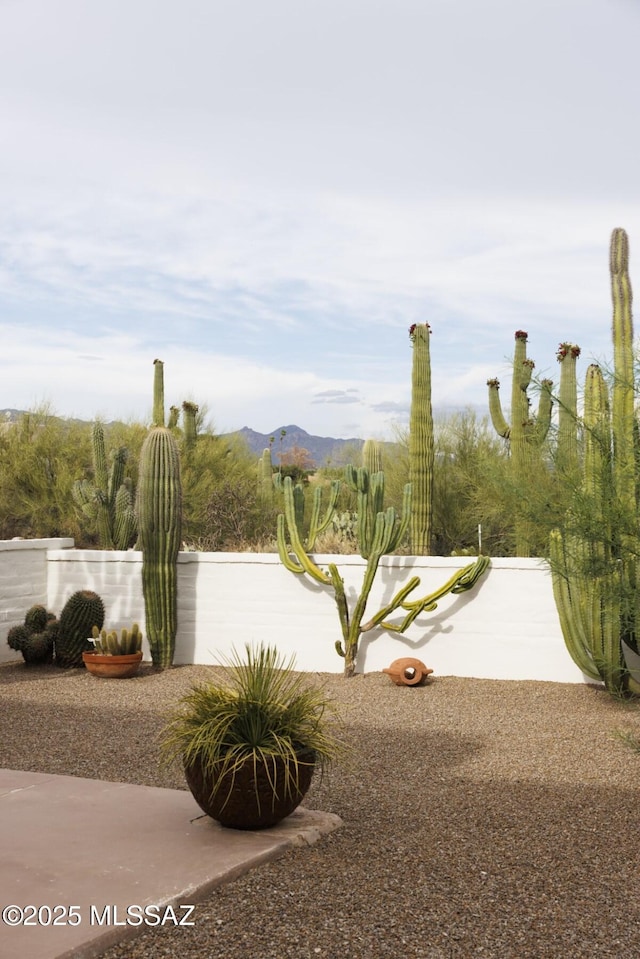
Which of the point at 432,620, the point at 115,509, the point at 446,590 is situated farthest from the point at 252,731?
the point at 115,509

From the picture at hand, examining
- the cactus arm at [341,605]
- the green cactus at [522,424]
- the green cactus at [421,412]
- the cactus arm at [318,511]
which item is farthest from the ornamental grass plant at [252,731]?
the green cactus at [421,412]

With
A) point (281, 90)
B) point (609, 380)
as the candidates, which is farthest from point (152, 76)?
point (609, 380)

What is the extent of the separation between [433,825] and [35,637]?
799cm

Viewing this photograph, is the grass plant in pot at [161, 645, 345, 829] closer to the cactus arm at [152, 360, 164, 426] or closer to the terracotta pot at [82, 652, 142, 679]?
the terracotta pot at [82, 652, 142, 679]

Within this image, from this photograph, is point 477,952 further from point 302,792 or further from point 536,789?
point 536,789

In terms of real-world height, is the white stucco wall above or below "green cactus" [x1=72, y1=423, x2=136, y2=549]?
below

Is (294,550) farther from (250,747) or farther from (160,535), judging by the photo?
(250,747)

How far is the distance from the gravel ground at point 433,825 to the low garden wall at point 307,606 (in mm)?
641

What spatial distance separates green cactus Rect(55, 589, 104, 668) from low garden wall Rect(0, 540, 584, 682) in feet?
1.62

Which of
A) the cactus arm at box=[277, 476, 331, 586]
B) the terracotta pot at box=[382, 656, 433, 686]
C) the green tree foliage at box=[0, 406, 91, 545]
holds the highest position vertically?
the green tree foliage at box=[0, 406, 91, 545]

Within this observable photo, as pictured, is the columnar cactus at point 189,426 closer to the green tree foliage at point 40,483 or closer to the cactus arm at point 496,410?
the green tree foliage at point 40,483

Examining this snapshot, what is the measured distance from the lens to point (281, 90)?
1141 cm

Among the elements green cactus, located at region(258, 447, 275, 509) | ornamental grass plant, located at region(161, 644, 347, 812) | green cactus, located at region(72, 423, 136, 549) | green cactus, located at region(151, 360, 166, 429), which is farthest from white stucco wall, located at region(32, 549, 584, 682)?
green cactus, located at region(151, 360, 166, 429)

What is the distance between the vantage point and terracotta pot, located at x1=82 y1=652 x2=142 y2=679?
11.7 metres
